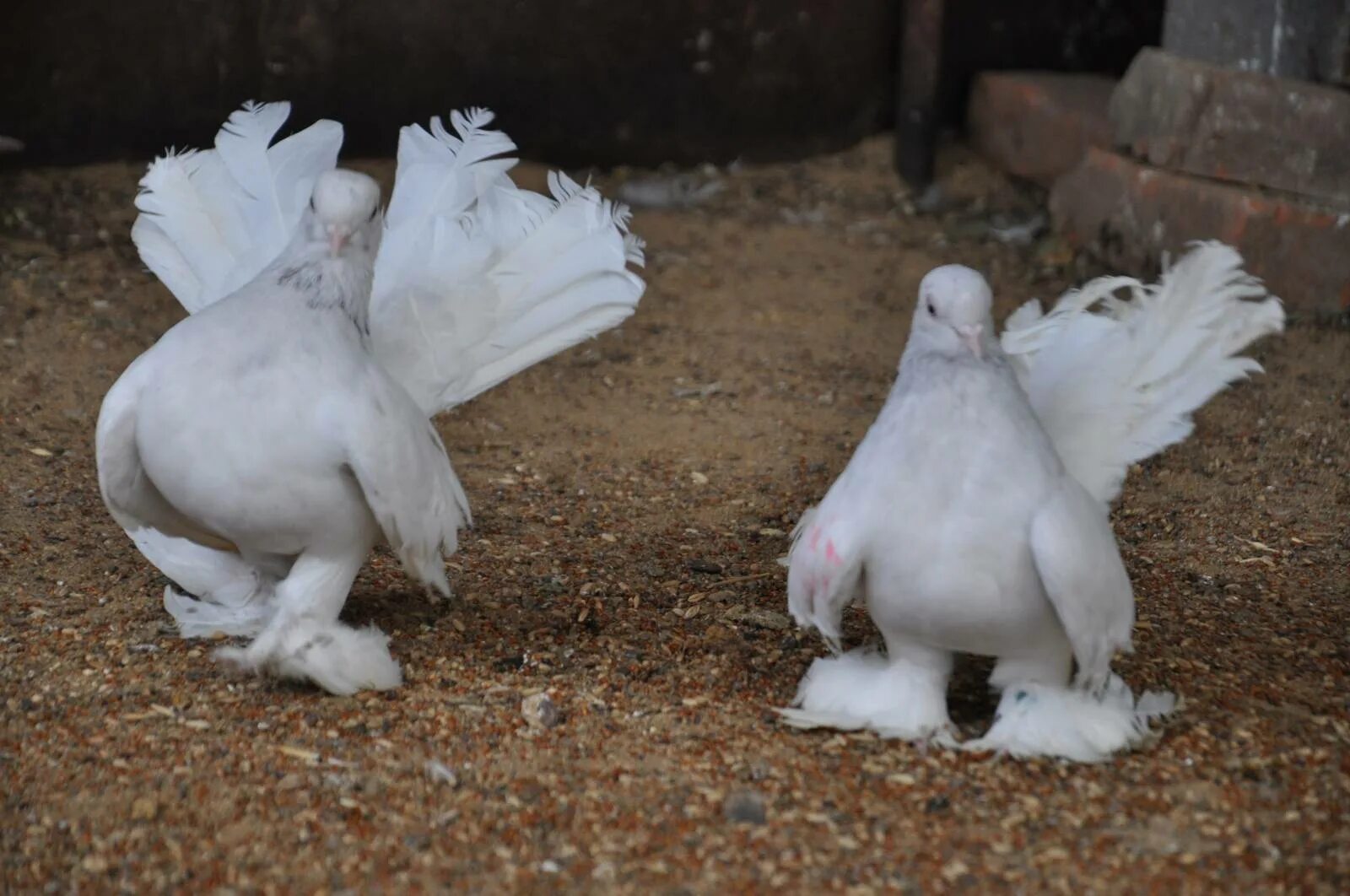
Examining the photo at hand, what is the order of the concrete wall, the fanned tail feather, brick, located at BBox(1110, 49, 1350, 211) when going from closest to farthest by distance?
the fanned tail feather < brick, located at BBox(1110, 49, 1350, 211) < the concrete wall

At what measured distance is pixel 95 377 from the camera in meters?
5.66

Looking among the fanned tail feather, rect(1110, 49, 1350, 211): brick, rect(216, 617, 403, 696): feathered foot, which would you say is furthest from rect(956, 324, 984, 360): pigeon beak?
rect(1110, 49, 1350, 211): brick

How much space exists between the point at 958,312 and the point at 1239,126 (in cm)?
390

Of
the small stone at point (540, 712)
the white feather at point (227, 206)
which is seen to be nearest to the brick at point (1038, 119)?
the white feather at point (227, 206)

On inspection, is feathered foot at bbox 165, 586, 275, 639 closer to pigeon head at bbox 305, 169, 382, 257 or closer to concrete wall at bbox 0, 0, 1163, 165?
pigeon head at bbox 305, 169, 382, 257

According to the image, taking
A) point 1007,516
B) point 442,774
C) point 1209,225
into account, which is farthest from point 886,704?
point 1209,225

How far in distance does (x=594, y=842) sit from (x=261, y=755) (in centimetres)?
76

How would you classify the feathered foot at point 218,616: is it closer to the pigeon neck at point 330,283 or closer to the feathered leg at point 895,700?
the pigeon neck at point 330,283

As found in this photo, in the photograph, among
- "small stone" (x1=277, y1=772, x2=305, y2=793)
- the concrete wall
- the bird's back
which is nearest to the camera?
"small stone" (x1=277, y1=772, x2=305, y2=793)

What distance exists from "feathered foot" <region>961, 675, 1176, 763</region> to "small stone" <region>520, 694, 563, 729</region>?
86 centimetres

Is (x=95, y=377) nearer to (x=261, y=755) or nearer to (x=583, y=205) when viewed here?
(x=583, y=205)

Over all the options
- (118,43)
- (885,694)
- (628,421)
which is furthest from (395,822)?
(118,43)

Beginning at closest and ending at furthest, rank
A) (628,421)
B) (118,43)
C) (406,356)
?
(406,356), (628,421), (118,43)

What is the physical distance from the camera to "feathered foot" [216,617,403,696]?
3.42 meters
